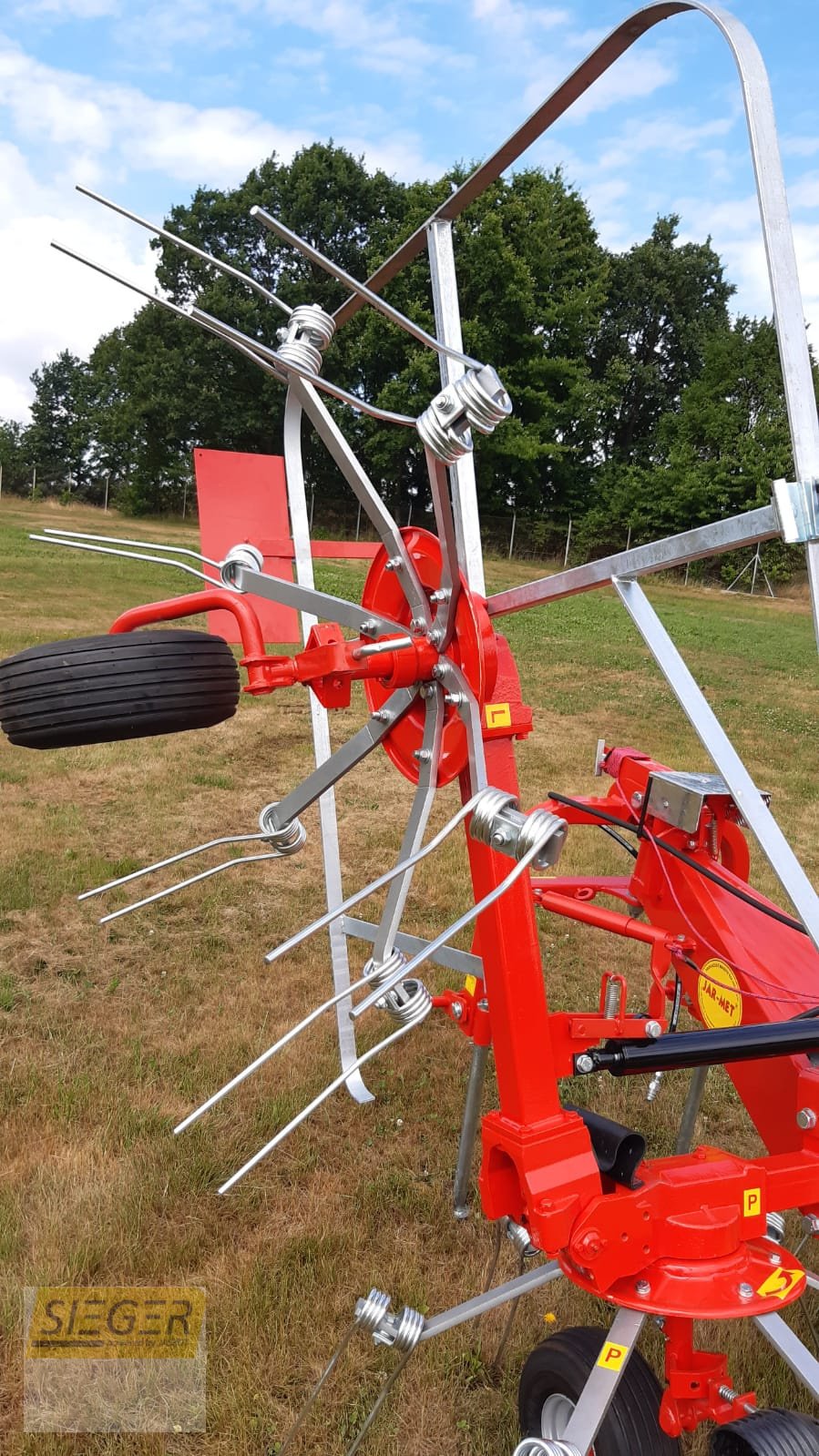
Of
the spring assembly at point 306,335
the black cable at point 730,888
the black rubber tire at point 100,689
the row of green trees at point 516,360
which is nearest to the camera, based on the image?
the black rubber tire at point 100,689

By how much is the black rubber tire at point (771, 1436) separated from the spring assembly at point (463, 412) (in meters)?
1.83

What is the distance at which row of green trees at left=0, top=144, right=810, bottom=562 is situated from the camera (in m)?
27.0

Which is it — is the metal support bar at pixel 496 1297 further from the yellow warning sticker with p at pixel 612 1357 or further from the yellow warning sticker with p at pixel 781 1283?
the yellow warning sticker with p at pixel 781 1283

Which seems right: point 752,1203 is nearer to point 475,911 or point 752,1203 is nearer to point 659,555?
point 475,911

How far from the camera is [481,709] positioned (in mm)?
1895

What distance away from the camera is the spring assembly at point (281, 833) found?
7.55ft

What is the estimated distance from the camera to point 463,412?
1.47m

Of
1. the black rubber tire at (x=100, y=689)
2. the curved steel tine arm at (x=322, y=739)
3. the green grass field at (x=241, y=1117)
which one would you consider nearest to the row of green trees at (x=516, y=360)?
the green grass field at (x=241, y=1117)

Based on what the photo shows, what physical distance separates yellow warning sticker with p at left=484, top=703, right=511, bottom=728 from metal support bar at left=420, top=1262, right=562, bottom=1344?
110 cm

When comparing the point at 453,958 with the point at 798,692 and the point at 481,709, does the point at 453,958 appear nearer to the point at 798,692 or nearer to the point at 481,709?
the point at 481,709

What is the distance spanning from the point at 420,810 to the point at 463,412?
89cm

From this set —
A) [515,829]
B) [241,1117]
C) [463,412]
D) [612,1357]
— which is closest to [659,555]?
[463,412]

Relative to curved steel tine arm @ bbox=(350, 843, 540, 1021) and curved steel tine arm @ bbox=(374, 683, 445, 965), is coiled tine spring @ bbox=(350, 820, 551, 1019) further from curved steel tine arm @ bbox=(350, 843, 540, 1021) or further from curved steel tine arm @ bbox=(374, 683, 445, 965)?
curved steel tine arm @ bbox=(374, 683, 445, 965)

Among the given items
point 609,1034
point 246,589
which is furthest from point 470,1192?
point 246,589
